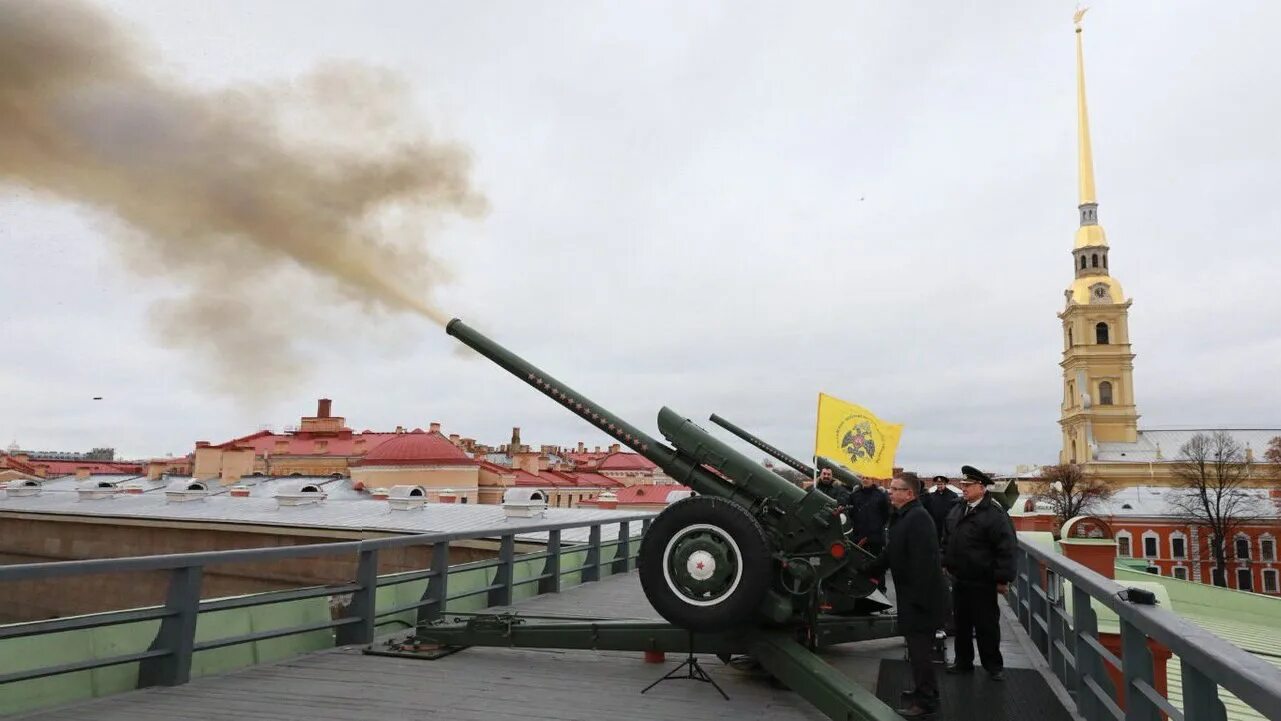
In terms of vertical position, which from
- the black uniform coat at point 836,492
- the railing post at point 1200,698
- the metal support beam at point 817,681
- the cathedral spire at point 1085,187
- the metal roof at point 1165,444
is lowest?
the metal support beam at point 817,681

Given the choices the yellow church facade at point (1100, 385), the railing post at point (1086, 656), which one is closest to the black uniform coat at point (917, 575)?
the railing post at point (1086, 656)

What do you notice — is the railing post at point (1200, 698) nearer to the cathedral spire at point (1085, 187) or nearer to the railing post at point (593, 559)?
the railing post at point (593, 559)

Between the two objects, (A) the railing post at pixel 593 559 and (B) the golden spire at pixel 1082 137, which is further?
(B) the golden spire at pixel 1082 137

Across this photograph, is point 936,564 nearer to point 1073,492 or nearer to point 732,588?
point 732,588

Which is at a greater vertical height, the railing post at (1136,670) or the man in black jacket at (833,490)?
the man in black jacket at (833,490)

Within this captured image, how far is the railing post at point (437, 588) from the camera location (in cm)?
772

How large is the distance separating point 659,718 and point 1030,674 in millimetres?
3025

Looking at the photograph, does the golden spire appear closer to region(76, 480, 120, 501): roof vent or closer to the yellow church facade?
the yellow church facade

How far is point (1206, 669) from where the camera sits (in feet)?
8.43

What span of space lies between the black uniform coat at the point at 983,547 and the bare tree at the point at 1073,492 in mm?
54336

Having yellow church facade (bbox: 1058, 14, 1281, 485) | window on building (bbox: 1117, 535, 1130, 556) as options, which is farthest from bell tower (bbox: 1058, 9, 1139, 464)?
window on building (bbox: 1117, 535, 1130, 556)

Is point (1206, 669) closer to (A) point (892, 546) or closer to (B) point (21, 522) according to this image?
(A) point (892, 546)

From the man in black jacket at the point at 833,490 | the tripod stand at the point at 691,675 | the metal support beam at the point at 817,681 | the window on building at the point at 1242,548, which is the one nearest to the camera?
the metal support beam at the point at 817,681

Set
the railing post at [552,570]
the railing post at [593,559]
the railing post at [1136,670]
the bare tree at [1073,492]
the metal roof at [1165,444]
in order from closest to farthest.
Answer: the railing post at [1136,670] → the railing post at [552,570] → the railing post at [593,559] → the bare tree at [1073,492] → the metal roof at [1165,444]
